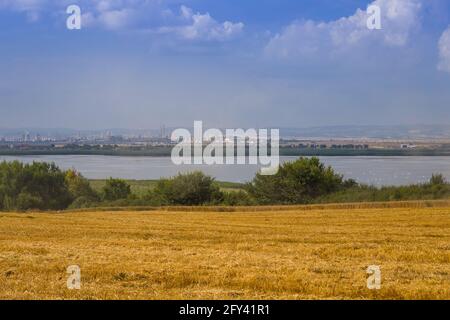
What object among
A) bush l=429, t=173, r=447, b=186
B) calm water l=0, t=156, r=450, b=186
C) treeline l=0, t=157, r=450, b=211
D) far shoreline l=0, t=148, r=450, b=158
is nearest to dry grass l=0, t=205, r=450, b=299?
far shoreline l=0, t=148, r=450, b=158

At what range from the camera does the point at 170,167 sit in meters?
63.4

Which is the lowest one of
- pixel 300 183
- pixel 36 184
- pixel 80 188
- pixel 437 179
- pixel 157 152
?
pixel 80 188

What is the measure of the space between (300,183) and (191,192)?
10.6 metres

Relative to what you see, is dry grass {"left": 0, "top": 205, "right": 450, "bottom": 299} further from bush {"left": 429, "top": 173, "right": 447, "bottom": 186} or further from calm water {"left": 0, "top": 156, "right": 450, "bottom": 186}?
calm water {"left": 0, "top": 156, "right": 450, "bottom": 186}

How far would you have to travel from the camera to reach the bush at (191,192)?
53844 millimetres

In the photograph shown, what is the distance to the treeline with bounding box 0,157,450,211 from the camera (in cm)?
4766

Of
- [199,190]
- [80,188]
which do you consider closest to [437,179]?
[199,190]

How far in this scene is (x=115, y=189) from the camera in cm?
7775

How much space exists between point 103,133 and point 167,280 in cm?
2544

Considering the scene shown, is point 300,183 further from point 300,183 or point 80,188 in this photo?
point 80,188

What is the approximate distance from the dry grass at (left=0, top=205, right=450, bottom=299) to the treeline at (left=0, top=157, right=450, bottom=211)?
20.7m

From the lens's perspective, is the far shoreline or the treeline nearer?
the far shoreline
